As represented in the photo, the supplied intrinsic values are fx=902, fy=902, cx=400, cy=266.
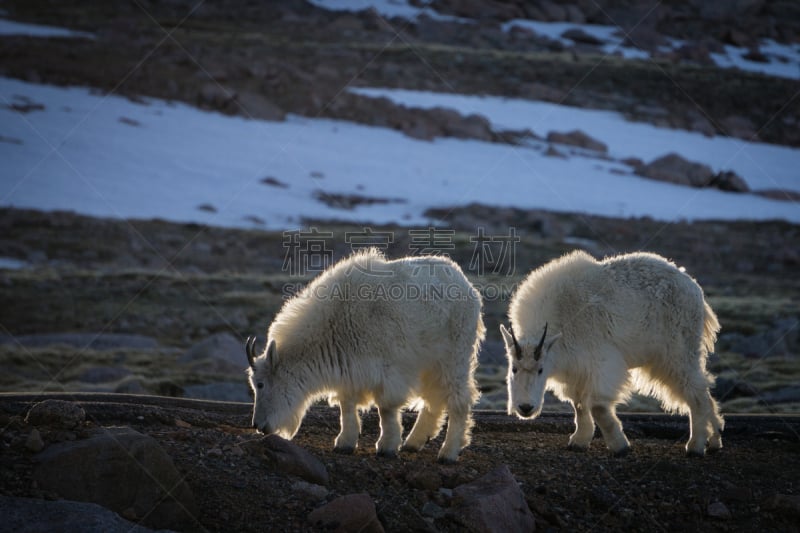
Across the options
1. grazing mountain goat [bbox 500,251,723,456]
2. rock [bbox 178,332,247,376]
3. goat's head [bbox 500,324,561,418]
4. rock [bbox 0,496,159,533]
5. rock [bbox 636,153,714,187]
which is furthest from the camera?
rock [bbox 636,153,714,187]

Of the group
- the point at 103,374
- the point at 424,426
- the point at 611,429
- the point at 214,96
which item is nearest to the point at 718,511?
the point at 611,429

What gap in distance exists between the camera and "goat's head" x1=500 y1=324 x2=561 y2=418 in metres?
10.1

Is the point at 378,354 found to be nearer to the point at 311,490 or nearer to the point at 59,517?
the point at 311,490

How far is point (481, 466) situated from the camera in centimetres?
967

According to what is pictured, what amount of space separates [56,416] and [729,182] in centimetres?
5400

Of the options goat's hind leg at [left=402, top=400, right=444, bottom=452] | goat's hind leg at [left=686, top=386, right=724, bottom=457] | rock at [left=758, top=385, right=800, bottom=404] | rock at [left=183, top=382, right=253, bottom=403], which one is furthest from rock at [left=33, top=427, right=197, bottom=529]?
rock at [left=758, top=385, right=800, bottom=404]

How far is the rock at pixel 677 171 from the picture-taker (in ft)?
186

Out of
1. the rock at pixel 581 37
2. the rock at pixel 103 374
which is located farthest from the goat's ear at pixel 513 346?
the rock at pixel 581 37

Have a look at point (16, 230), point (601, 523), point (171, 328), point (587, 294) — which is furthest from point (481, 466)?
point (16, 230)

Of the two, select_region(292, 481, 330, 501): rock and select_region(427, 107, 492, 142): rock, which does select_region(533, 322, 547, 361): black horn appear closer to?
select_region(292, 481, 330, 501): rock

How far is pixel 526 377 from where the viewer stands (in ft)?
33.4

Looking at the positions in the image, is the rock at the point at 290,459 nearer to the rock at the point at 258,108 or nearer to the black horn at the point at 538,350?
the black horn at the point at 538,350

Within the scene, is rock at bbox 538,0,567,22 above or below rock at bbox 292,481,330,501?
below

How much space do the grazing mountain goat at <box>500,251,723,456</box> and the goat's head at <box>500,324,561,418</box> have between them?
Result: 0.62 ft
